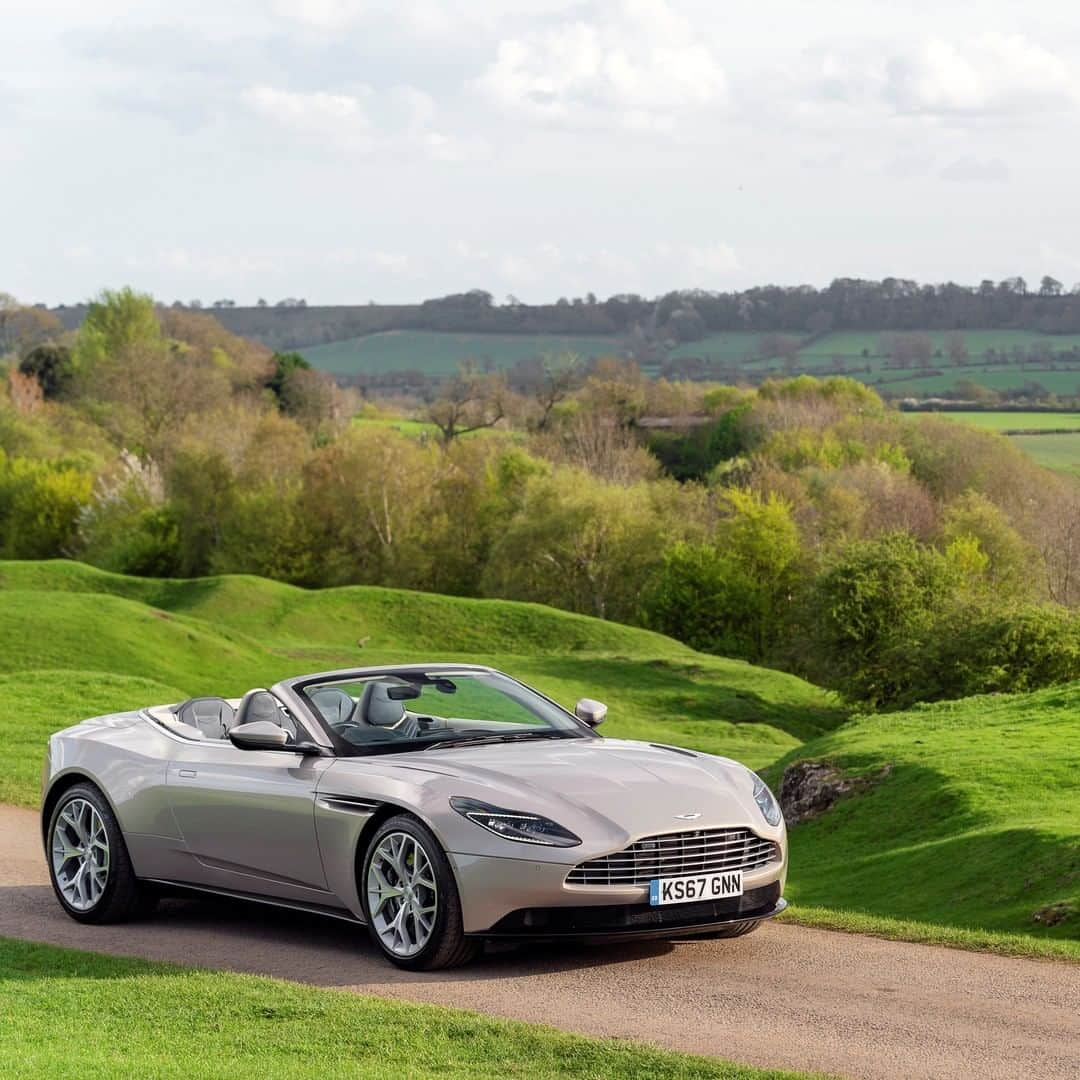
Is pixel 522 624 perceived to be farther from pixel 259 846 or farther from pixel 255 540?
pixel 259 846

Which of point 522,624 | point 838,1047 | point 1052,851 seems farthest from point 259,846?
point 522,624

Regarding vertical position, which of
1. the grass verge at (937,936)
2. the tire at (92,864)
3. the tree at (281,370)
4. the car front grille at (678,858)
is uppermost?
the tree at (281,370)

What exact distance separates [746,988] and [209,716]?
4.44 m

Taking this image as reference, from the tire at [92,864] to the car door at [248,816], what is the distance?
585mm

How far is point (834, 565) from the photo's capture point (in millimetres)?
64312

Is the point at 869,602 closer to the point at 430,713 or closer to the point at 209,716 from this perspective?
the point at 209,716

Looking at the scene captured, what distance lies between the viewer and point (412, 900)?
9.23m

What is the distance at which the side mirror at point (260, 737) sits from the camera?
10102mm

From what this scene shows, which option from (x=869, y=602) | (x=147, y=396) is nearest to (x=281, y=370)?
(x=147, y=396)

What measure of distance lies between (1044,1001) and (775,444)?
11637cm

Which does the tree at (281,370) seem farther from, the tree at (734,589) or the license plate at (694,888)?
the license plate at (694,888)

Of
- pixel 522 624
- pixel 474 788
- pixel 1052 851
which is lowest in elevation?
pixel 522 624

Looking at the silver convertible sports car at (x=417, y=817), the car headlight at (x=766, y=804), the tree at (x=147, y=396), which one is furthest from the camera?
the tree at (x=147, y=396)

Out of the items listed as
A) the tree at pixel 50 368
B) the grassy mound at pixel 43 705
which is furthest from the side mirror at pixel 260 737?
the tree at pixel 50 368
